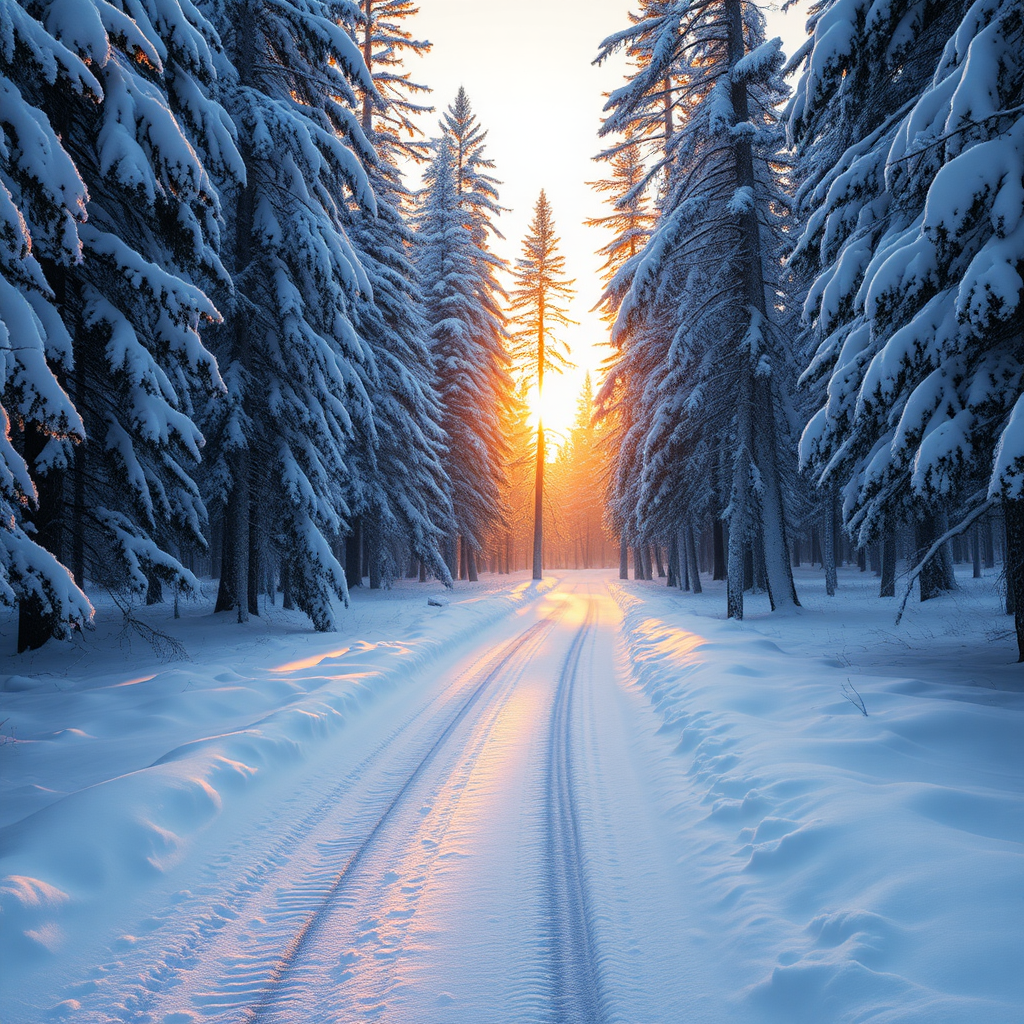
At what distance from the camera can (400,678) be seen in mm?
8664

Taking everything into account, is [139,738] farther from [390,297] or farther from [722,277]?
[390,297]

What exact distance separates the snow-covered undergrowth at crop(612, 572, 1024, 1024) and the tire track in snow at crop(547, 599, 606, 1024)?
57 centimetres

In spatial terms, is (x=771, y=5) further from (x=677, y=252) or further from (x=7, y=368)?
(x=7, y=368)

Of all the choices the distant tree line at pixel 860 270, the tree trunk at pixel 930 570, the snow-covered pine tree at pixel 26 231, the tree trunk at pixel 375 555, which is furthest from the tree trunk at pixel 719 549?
the snow-covered pine tree at pixel 26 231

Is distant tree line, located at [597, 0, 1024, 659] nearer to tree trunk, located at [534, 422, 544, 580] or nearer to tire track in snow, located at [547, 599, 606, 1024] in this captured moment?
tire track in snow, located at [547, 599, 606, 1024]

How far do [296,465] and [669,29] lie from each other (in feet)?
42.8

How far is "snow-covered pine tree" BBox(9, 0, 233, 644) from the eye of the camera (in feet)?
19.9

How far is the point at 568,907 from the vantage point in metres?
3.40

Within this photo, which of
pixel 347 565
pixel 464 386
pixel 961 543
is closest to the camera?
pixel 347 565

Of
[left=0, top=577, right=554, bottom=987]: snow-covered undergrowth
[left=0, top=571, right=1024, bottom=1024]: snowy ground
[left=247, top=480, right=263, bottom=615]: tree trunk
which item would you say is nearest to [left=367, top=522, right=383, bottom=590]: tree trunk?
Result: [left=247, top=480, right=263, bottom=615]: tree trunk

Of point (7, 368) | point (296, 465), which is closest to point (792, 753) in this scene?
point (7, 368)

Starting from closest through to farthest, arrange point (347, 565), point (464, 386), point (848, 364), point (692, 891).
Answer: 1. point (692, 891)
2. point (848, 364)
3. point (347, 565)
4. point (464, 386)

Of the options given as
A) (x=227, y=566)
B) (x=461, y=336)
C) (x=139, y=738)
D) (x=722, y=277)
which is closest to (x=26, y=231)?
(x=139, y=738)

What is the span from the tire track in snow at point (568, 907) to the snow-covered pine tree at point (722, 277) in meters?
10.7
